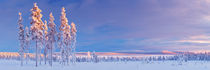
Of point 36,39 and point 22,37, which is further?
point 22,37

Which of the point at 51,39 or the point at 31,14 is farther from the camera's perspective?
the point at 51,39

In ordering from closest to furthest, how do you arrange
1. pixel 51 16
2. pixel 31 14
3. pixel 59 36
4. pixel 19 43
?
pixel 31 14 < pixel 51 16 < pixel 59 36 < pixel 19 43

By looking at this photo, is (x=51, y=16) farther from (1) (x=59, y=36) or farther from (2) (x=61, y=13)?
(1) (x=59, y=36)

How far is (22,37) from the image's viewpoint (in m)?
52.2

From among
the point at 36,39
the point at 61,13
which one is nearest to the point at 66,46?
the point at 61,13

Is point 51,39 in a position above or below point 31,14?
below

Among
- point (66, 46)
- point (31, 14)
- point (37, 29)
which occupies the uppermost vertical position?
point (31, 14)

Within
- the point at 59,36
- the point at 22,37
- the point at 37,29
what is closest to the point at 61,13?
the point at 59,36

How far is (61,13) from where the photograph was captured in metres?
47.8

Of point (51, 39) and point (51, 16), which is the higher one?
point (51, 16)

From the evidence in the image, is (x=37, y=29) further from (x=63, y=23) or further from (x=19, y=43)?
(x=19, y=43)

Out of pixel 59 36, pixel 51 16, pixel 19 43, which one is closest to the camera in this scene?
pixel 51 16

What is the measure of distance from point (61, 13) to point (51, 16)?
7.69 ft

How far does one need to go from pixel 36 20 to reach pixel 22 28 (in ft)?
41.9
